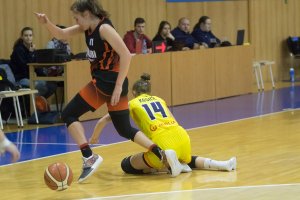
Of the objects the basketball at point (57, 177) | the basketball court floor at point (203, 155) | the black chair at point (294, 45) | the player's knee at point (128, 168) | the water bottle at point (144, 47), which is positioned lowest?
the basketball court floor at point (203, 155)

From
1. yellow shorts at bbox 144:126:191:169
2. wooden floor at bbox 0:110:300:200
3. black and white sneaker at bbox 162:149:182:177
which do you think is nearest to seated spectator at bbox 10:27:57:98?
wooden floor at bbox 0:110:300:200

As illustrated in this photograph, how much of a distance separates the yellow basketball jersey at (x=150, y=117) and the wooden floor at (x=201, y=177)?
1.59ft

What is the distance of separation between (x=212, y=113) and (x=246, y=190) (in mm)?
6731

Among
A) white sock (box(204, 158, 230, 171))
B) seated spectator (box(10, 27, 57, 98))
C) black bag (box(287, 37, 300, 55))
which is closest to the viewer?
white sock (box(204, 158, 230, 171))

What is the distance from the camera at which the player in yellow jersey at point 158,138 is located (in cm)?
798

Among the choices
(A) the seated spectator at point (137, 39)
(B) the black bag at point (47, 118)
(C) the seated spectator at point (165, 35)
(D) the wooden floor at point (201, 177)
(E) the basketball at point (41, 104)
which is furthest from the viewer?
(C) the seated spectator at point (165, 35)

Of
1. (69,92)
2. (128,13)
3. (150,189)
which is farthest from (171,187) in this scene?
(128,13)

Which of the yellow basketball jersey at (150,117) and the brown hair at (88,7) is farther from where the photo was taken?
the yellow basketball jersey at (150,117)

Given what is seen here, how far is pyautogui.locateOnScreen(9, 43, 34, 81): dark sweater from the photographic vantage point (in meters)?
13.5

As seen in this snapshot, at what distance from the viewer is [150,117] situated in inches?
319

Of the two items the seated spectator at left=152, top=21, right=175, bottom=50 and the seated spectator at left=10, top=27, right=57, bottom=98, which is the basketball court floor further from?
the seated spectator at left=152, top=21, right=175, bottom=50

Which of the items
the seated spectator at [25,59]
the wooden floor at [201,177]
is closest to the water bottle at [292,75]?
the seated spectator at [25,59]

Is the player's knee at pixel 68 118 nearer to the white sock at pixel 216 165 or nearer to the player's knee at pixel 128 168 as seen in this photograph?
the player's knee at pixel 128 168

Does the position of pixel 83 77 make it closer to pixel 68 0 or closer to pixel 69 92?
pixel 69 92
